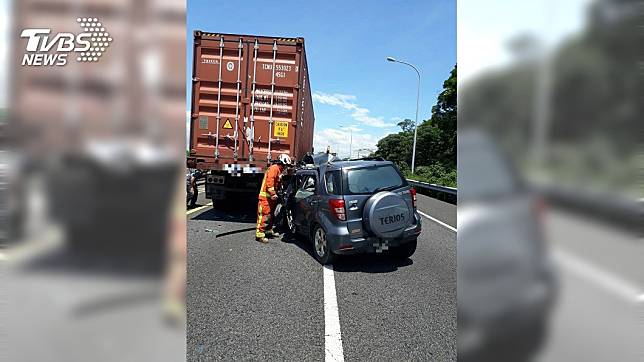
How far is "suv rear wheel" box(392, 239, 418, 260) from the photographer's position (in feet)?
16.2

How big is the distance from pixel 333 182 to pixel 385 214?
90 centimetres

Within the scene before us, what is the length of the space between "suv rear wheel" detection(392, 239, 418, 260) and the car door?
1290 mm

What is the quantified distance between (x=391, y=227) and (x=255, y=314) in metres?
1.87

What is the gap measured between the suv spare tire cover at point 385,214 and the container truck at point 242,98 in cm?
378

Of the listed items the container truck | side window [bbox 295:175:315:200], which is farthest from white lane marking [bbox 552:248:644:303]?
the container truck

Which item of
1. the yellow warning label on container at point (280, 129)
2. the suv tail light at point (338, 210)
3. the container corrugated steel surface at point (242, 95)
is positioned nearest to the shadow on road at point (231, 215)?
the container corrugated steel surface at point (242, 95)

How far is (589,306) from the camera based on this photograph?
0.66m

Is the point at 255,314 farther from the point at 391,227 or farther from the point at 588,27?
the point at 588,27

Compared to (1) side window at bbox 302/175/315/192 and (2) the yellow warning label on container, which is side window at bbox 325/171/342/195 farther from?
(2) the yellow warning label on container

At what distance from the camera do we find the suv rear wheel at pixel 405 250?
4.95 m

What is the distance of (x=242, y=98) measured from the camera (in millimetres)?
7367

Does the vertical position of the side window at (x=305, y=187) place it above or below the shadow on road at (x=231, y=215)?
above

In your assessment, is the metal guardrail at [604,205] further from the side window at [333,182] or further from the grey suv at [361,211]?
the side window at [333,182]

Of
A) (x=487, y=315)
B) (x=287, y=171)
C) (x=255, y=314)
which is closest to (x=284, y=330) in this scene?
(x=255, y=314)
